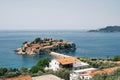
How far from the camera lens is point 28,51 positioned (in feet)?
Result: 206

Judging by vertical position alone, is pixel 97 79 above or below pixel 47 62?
above

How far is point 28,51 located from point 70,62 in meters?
33.3

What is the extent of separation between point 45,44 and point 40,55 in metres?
8.14

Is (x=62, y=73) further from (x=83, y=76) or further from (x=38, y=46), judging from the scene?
(x=38, y=46)

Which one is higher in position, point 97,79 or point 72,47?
point 97,79

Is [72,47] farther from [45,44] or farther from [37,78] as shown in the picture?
[37,78]

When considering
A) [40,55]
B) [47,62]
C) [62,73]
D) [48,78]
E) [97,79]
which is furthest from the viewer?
[40,55]

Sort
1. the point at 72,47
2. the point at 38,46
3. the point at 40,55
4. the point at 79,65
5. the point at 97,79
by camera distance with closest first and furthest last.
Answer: the point at 97,79 → the point at 79,65 → the point at 40,55 → the point at 38,46 → the point at 72,47

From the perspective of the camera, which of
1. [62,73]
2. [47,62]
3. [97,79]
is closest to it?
[97,79]

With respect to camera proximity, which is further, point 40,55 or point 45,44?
point 45,44

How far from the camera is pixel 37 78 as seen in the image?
21.8 metres

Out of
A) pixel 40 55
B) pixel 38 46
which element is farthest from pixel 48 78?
pixel 38 46

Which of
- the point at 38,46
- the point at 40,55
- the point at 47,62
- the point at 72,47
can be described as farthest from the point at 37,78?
the point at 72,47

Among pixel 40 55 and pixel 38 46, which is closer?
pixel 40 55
